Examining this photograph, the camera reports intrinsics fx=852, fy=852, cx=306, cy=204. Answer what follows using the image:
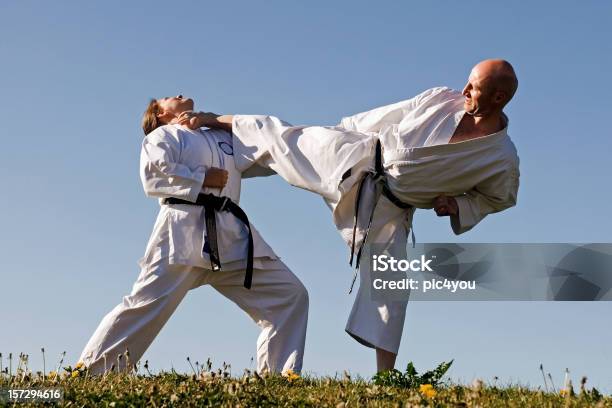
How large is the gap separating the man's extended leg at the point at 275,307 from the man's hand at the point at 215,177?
786 millimetres

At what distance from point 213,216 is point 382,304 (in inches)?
64.3

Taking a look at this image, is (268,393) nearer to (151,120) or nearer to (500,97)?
(500,97)

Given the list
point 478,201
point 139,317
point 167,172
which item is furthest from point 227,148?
point 478,201

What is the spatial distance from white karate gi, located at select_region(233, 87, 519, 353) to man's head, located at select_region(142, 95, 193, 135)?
1.05 metres

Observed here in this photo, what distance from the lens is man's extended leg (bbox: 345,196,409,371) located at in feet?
22.1

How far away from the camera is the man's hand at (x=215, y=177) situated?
7281 millimetres

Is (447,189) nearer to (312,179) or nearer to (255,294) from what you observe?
(312,179)

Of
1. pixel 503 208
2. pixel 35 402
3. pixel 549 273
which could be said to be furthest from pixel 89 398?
pixel 549 273

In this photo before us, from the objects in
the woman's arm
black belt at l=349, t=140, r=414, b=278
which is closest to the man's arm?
black belt at l=349, t=140, r=414, b=278

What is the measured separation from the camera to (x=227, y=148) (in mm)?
7629

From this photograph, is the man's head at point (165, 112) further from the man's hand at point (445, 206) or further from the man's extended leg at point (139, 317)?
the man's hand at point (445, 206)

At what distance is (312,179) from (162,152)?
1302 millimetres

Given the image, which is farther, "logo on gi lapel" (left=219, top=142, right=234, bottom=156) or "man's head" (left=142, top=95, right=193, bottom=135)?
"man's head" (left=142, top=95, right=193, bottom=135)

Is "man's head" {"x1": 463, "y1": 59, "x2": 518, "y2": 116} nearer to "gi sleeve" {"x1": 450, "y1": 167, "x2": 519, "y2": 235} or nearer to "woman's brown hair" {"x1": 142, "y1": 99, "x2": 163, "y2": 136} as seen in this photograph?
"gi sleeve" {"x1": 450, "y1": 167, "x2": 519, "y2": 235}
